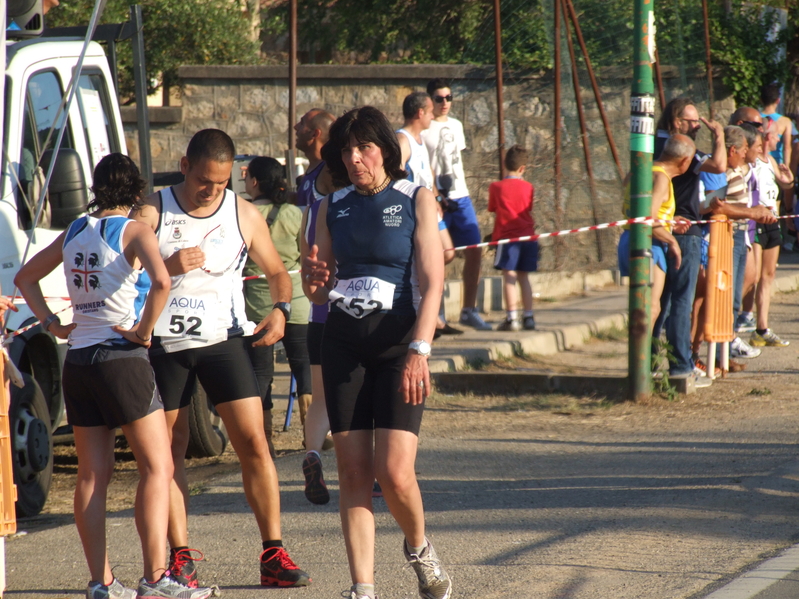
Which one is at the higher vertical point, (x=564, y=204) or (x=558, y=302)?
(x=564, y=204)

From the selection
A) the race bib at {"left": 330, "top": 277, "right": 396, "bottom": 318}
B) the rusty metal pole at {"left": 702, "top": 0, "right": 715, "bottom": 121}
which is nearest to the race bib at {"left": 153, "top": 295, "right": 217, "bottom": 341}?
the race bib at {"left": 330, "top": 277, "right": 396, "bottom": 318}

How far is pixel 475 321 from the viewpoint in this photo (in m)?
10.4

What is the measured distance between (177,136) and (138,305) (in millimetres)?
10094

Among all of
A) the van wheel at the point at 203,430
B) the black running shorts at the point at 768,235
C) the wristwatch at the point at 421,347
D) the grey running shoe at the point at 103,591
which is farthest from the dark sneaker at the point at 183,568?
the black running shorts at the point at 768,235

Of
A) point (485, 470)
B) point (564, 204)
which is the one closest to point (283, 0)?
point (564, 204)

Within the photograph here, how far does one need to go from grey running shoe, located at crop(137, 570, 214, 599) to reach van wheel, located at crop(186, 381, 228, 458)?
2.40 m

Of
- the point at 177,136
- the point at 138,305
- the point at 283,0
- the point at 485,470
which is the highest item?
the point at 283,0

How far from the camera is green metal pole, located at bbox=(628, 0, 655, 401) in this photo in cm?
741

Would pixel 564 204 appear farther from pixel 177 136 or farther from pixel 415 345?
pixel 415 345

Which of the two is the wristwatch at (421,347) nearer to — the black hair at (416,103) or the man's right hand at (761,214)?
the black hair at (416,103)

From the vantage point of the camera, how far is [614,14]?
14.0 m

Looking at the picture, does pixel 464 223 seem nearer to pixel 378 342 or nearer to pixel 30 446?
pixel 30 446

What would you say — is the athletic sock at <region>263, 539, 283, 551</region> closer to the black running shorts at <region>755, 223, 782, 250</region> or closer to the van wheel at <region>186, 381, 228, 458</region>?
the van wheel at <region>186, 381, 228, 458</region>

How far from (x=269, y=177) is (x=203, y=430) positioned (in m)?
1.65
